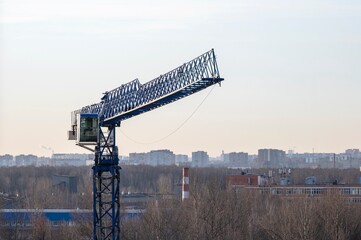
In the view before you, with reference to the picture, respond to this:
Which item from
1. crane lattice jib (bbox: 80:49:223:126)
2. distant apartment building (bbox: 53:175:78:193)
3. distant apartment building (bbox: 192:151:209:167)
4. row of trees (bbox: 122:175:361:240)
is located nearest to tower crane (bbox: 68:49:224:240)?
crane lattice jib (bbox: 80:49:223:126)

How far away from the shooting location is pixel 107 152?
84.9ft

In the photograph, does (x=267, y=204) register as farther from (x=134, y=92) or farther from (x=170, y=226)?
(x=134, y=92)

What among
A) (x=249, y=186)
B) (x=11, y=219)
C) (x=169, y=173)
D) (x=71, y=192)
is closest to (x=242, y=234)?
(x=11, y=219)

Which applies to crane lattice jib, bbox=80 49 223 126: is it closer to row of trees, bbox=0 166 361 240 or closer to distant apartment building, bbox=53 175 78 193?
row of trees, bbox=0 166 361 240

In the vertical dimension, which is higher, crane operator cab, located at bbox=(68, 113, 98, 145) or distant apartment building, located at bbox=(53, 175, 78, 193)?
crane operator cab, located at bbox=(68, 113, 98, 145)

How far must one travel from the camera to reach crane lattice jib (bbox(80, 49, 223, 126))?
77.1 feet

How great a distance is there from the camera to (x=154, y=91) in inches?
990

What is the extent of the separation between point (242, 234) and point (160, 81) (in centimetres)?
1140

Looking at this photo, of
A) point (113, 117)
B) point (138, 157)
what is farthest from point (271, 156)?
point (113, 117)

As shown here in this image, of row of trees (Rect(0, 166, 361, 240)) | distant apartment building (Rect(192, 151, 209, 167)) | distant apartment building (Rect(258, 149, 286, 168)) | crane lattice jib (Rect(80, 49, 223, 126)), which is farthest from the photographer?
distant apartment building (Rect(192, 151, 209, 167))

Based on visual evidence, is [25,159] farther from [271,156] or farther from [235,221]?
[235,221]

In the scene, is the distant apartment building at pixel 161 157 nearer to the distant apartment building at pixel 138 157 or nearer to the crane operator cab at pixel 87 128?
the distant apartment building at pixel 138 157

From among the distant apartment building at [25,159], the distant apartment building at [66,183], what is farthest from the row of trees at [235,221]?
the distant apartment building at [25,159]

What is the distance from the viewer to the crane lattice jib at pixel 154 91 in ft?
77.1
